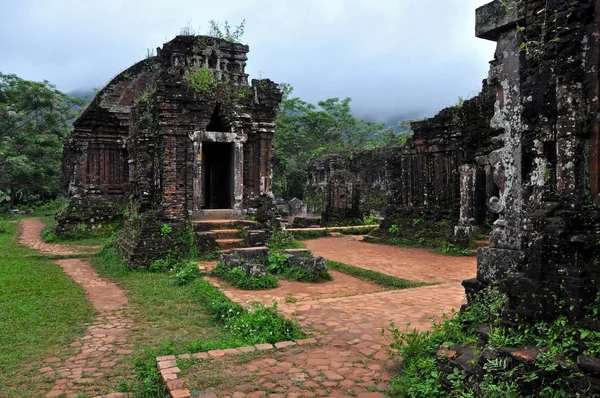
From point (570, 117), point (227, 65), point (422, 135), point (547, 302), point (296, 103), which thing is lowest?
point (547, 302)

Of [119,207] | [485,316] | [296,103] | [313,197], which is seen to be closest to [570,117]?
[485,316]

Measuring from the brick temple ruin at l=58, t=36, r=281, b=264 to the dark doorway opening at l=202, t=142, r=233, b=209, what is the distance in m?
0.03

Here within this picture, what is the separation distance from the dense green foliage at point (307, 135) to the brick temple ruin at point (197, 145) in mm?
18489

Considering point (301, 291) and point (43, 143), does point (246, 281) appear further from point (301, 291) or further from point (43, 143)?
point (43, 143)

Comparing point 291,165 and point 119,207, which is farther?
point 291,165

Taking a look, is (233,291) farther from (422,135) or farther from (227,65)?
(422,135)

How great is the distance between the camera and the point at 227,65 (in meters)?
13.6

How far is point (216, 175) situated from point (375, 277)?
302 inches

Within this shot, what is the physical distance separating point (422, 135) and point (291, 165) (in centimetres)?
2070

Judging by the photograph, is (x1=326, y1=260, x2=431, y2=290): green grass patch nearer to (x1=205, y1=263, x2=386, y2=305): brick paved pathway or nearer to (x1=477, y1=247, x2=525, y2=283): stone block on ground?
(x1=205, y1=263, x2=386, y2=305): brick paved pathway

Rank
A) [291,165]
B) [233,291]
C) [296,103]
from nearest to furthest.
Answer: [233,291] → [291,165] → [296,103]

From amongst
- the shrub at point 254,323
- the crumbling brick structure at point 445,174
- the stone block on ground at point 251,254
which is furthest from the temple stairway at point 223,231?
the crumbling brick structure at point 445,174

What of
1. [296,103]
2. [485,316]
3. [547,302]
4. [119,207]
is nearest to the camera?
[547,302]

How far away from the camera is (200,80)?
42.1 ft
